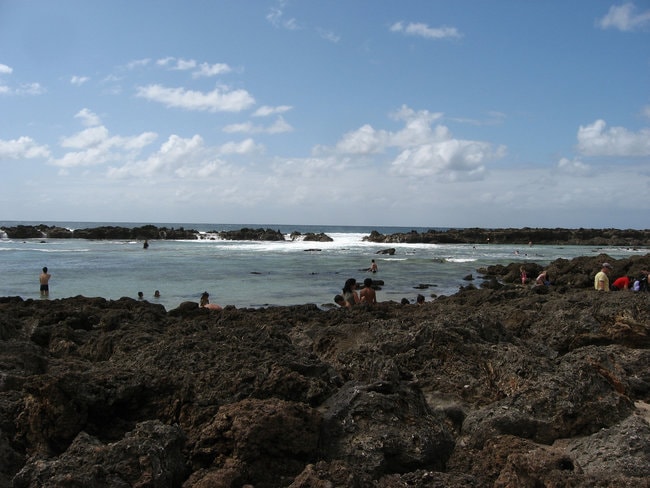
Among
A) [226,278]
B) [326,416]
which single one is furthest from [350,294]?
[226,278]

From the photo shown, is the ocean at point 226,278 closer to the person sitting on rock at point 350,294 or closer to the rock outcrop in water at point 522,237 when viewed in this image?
the person sitting on rock at point 350,294

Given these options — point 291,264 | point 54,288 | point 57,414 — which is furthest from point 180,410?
point 291,264

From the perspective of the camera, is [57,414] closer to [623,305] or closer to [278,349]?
[278,349]

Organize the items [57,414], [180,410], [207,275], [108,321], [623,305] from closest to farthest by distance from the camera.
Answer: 1. [57,414]
2. [180,410]
3. [623,305]
4. [108,321]
5. [207,275]

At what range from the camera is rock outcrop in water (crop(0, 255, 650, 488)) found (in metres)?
3.65

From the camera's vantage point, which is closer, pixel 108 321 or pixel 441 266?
pixel 108 321

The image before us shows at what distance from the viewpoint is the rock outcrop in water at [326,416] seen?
3.65 m

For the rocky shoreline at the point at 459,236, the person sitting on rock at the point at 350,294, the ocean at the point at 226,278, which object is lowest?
the ocean at the point at 226,278

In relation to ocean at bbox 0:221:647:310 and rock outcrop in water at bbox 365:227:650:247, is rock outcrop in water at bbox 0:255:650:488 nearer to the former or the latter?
ocean at bbox 0:221:647:310

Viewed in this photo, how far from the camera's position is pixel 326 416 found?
427 centimetres

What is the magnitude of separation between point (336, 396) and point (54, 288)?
77.3 feet

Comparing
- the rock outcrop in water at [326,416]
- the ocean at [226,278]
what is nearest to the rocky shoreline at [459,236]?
the ocean at [226,278]

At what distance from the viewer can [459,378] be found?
5.61m

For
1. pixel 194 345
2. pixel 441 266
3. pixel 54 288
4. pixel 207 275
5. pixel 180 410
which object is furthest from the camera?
pixel 441 266
